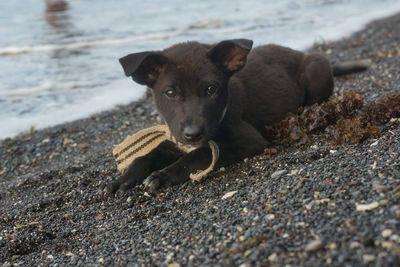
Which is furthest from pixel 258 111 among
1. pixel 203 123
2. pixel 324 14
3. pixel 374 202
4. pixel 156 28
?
pixel 324 14

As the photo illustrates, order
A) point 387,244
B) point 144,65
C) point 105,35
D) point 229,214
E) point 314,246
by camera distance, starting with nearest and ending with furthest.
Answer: point 387,244 → point 314,246 → point 229,214 → point 144,65 → point 105,35

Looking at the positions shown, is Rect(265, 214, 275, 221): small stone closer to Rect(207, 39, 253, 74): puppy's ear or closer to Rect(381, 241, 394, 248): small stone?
Rect(381, 241, 394, 248): small stone

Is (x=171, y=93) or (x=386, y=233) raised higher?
(x=171, y=93)

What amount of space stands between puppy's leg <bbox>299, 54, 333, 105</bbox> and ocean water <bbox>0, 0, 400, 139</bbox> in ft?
13.1

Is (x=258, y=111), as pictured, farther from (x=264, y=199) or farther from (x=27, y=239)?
(x=27, y=239)

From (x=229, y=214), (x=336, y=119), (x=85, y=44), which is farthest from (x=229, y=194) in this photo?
(x=85, y=44)

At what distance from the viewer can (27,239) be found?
150 inches

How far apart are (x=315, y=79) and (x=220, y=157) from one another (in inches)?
80.8

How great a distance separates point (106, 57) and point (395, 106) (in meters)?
9.37

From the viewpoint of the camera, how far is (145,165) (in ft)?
15.5

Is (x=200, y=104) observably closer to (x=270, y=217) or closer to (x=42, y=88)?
(x=270, y=217)

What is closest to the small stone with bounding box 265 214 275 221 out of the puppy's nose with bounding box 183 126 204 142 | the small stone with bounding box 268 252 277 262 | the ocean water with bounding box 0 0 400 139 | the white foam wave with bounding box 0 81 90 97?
the small stone with bounding box 268 252 277 262

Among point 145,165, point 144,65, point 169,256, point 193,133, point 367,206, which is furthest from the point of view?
point 145,165

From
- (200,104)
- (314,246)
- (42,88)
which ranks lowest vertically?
(42,88)
